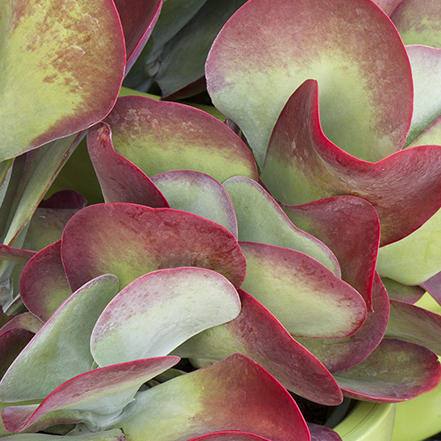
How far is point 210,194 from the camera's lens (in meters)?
0.23

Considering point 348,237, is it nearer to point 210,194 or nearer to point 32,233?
point 210,194

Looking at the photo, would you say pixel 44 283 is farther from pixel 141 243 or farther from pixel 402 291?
pixel 402 291

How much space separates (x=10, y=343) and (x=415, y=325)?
0.71 feet

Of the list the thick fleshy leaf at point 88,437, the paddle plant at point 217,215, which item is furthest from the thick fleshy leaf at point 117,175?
the thick fleshy leaf at point 88,437

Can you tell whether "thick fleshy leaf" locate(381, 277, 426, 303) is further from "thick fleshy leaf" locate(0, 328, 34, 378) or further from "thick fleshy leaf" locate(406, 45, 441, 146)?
"thick fleshy leaf" locate(0, 328, 34, 378)

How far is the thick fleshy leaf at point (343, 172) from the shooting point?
0.21 meters

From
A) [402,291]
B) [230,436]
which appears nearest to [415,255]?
[402,291]

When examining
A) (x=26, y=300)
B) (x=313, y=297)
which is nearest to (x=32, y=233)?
(x=26, y=300)

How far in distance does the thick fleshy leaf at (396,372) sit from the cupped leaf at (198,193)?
0.38ft

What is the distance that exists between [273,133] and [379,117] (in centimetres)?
5

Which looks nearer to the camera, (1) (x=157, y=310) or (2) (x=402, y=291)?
(1) (x=157, y=310)

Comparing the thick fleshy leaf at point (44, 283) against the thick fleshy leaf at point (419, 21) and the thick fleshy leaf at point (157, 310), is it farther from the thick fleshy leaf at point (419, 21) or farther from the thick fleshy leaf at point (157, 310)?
the thick fleshy leaf at point (419, 21)

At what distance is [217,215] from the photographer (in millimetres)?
227

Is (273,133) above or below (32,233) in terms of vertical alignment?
above
